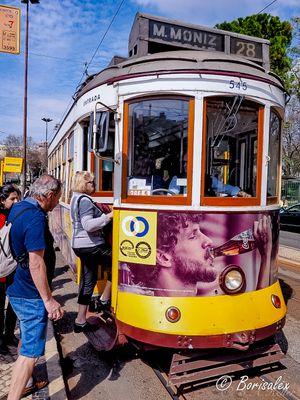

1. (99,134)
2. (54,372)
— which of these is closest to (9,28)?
(99,134)

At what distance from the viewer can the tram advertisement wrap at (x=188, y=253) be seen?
11.3 feet

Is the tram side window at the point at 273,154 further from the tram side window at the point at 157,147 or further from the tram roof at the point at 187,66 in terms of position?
the tram side window at the point at 157,147

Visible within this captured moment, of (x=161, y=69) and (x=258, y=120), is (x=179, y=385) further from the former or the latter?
(x=161, y=69)

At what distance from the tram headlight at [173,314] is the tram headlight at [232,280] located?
1.52 feet

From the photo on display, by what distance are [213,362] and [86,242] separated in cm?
169

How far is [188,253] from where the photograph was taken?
3.43 m

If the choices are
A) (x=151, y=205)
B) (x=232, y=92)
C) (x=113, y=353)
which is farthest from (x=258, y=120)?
(x=113, y=353)

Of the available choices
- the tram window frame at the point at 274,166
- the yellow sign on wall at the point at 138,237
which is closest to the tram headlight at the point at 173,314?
the yellow sign on wall at the point at 138,237

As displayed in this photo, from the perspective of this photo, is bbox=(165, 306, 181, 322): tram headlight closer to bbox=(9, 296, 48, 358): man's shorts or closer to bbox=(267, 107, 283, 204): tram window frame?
bbox=(9, 296, 48, 358): man's shorts

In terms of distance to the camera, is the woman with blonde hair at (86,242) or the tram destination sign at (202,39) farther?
the tram destination sign at (202,39)

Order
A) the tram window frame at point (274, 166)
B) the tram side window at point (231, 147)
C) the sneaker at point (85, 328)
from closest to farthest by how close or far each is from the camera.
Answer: the tram side window at point (231, 147) < the tram window frame at point (274, 166) < the sneaker at point (85, 328)

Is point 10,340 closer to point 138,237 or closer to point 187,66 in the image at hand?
point 138,237

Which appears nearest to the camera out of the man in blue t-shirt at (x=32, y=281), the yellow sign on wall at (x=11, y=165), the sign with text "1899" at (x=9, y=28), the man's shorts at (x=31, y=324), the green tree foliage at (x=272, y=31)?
the man in blue t-shirt at (x=32, y=281)

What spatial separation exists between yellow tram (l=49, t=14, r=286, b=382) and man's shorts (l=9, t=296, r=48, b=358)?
0.98m
